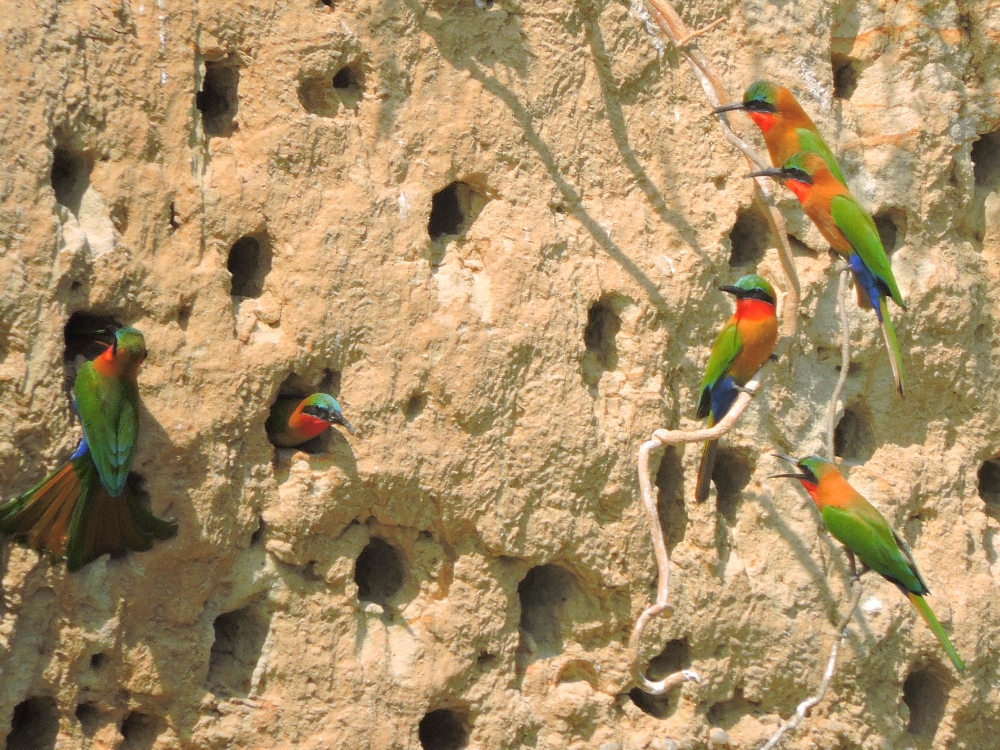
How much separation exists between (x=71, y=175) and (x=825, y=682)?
257 cm

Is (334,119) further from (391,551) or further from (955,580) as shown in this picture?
(955,580)

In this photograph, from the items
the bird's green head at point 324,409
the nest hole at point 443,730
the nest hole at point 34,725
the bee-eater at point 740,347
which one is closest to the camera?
the nest hole at point 34,725

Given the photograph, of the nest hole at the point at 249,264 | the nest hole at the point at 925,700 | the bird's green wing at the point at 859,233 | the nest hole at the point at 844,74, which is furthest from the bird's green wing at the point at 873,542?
the nest hole at the point at 249,264

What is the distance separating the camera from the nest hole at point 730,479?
3660 millimetres

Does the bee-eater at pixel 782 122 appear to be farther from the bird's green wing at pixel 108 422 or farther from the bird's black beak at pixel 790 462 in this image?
the bird's green wing at pixel 108 422

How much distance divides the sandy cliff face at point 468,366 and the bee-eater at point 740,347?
12 cm

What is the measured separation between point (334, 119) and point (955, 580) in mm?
2586

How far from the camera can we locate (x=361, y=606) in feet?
10.3

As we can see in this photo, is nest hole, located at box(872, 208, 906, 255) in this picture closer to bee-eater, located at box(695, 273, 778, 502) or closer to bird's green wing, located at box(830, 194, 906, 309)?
bird's green wing, located at box(830, 194, 906, 309)

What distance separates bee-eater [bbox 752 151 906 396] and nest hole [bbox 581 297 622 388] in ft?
2.06

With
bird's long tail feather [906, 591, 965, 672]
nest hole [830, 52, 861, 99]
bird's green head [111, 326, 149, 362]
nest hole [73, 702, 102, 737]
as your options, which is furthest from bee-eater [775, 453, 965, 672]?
nest hole [73, 702, 102, 737]

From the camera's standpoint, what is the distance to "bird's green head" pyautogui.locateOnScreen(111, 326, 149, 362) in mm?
2627

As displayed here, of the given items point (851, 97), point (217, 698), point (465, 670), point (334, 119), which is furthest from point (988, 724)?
point (334, 119)

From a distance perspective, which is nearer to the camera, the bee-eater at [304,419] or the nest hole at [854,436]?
the bee-eater at [304,419]
